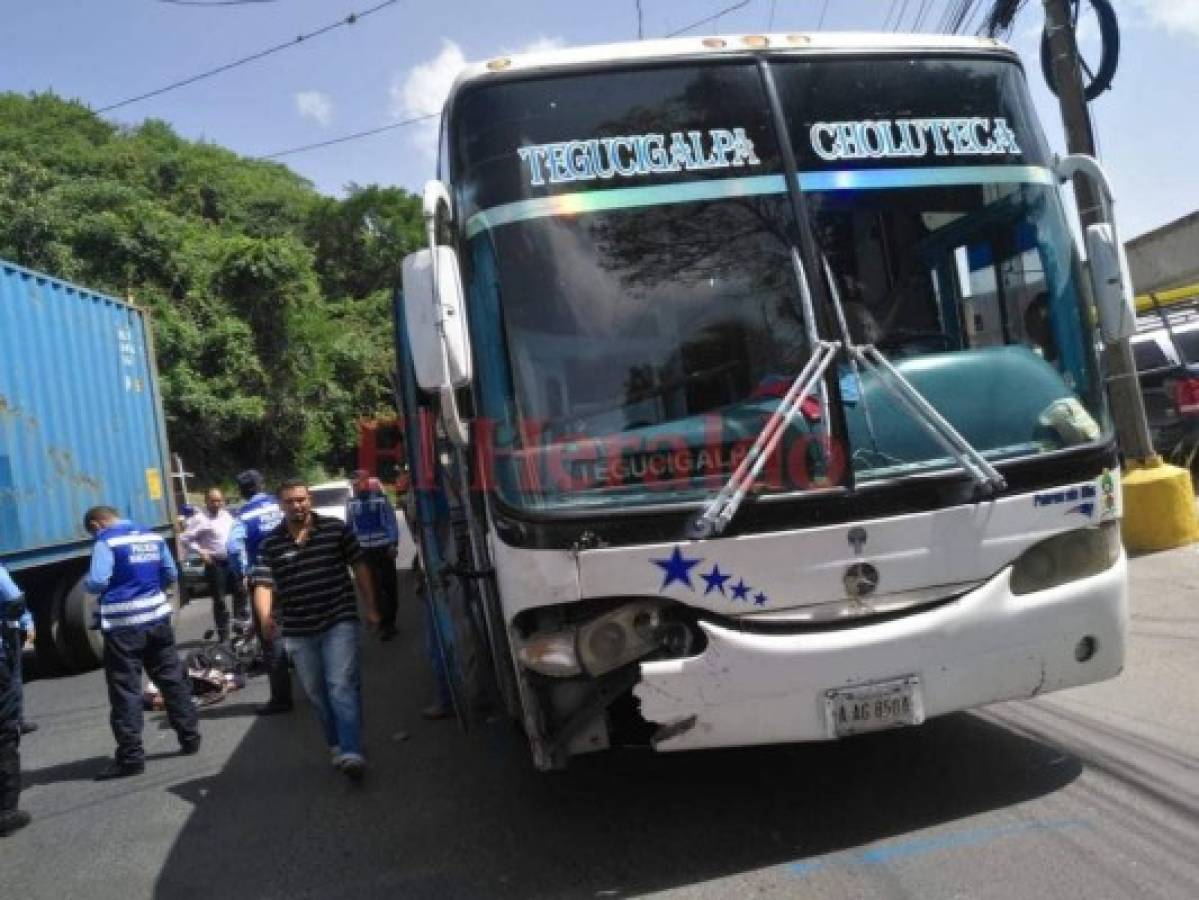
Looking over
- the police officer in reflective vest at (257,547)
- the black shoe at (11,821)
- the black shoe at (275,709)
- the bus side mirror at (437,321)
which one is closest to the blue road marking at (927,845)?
the bus side mirror at (437,321)

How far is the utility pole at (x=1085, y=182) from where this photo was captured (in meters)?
8.65

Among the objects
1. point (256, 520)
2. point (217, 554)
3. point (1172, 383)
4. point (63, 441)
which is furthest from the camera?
point (1172, 383)

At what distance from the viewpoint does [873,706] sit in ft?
12.0

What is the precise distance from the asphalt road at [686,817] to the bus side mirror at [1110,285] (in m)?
1.78

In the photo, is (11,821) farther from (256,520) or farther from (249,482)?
(249,482)

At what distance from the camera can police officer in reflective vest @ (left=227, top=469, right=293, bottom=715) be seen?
7.00m

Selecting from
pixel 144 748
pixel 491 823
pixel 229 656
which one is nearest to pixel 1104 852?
pixel 491 823

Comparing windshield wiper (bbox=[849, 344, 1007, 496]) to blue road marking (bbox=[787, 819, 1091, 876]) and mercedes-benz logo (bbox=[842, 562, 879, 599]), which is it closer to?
mercedes-benz logo (bbox=[842, 562, 879, 599])

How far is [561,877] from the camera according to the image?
3842 millimetres

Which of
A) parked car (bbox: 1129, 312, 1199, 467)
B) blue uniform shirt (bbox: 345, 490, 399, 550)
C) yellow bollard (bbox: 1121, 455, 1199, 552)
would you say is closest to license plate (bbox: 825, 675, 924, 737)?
yellow bollard (bbox: 1121, 455, 1199, 552)

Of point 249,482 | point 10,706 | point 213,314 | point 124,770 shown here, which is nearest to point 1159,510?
point 249,482

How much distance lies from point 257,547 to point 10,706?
2.37 m

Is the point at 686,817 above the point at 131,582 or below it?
below

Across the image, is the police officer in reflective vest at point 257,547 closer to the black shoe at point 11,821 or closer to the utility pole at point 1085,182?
the black shoe at point 11,821
